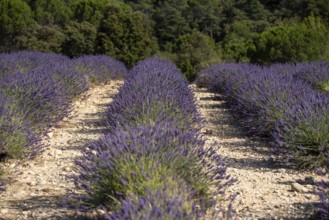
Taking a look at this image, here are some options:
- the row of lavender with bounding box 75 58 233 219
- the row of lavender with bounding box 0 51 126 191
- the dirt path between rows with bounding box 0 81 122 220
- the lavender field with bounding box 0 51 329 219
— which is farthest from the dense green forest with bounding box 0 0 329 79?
the row of lavender with bounding box 75 58 233 219

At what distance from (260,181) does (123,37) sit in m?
19.6

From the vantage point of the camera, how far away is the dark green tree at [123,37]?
22.5 meters

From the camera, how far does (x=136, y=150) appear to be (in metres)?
2.89

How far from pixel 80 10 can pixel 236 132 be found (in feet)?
75.0

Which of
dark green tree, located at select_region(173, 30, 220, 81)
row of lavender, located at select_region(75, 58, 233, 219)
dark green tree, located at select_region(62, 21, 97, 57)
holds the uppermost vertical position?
row of lavender, located at select_region(75, 58, 233, 219)

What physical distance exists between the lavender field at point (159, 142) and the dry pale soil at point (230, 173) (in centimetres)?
13

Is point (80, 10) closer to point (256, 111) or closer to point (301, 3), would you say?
point (301, 3)

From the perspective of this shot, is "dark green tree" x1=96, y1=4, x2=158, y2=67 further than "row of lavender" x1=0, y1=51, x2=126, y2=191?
Yes

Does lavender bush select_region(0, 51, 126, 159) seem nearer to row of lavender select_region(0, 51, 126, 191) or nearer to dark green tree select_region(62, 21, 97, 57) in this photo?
row of lavender select_region(0, 51, 126, 191)

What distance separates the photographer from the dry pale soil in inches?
127

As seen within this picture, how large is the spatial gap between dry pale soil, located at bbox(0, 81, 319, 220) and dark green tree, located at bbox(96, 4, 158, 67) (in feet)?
52.9

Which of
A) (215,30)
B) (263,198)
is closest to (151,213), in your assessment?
(263,198)

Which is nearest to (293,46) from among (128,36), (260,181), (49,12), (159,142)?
(128,36)

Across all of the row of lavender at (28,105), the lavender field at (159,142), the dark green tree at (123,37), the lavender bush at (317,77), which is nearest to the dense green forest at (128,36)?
the dark green tree at (123,37)
